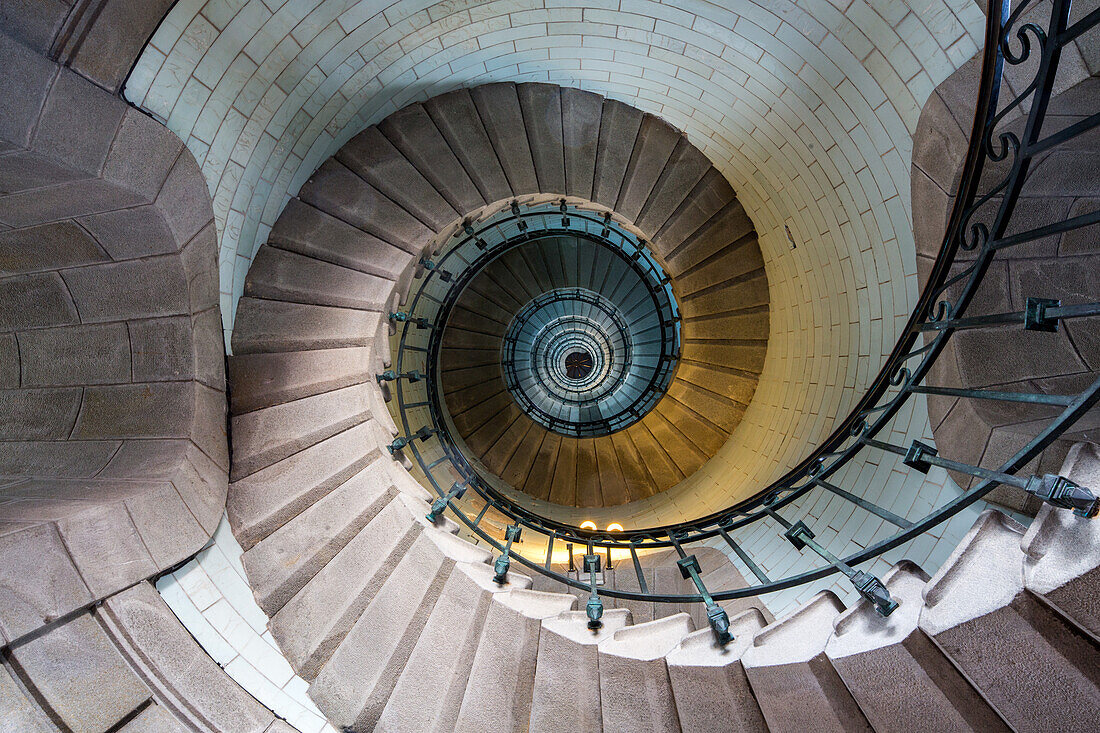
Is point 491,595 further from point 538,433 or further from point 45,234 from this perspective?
point 538,433

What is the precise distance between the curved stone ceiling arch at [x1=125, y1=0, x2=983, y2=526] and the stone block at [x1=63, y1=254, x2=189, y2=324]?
1.98 ft

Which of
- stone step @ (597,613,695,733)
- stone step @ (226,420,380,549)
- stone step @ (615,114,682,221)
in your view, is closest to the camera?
stone step @ (597,613,695,733)

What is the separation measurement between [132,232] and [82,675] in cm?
257

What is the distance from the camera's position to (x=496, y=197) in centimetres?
514

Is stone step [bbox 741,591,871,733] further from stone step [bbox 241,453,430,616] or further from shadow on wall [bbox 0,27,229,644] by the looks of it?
shadow on wall [bbox 0,27,229,644]

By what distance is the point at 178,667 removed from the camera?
3.12 m

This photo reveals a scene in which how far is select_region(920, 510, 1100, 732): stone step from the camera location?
1.77m

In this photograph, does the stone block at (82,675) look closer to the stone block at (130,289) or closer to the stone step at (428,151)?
the stone block at (130,289)

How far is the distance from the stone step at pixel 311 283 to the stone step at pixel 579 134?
2.33 metres

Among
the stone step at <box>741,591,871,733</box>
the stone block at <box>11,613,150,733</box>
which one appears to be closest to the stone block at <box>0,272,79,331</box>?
the stone block at <box>11,613,150,733</box>

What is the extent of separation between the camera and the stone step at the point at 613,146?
5602 millimetres

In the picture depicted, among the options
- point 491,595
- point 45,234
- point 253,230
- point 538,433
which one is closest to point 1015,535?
point 491,595

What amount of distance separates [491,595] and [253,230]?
3.56 m

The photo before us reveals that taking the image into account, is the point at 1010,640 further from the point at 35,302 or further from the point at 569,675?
the point at 35,302
